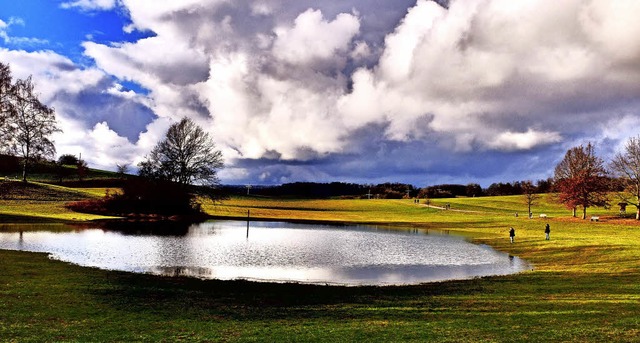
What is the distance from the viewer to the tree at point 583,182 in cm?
8350

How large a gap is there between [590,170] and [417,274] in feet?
235

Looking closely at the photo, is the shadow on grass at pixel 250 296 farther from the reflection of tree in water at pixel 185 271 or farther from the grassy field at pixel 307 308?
the reflection of tree in water at pixel 185 271

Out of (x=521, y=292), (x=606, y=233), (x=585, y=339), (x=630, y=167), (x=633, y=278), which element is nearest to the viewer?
(x=585, y=339)

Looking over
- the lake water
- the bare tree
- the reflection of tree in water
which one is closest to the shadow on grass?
the reflection of tree in water

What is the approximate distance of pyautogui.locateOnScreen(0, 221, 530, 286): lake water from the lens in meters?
30.3

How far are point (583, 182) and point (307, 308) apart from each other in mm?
82652

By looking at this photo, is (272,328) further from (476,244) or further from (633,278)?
(476,244)

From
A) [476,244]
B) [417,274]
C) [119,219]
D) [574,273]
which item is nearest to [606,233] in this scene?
[476,244]

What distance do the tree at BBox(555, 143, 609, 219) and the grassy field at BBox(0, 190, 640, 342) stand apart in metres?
59.9

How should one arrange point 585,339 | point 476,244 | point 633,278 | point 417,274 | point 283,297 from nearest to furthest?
point 585,339 → point 283,297 → point 633,278 → point 417,274 → point 476,244

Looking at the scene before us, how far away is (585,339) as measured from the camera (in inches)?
543

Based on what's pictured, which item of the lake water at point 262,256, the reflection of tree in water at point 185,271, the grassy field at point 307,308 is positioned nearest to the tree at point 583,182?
the lake water at point 262,256

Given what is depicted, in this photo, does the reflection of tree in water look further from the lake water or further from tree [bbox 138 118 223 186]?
tree [bbox 138 118 223 186]

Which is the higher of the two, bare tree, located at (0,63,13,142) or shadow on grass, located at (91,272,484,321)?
bare tree, located at (0,63,13,142)
